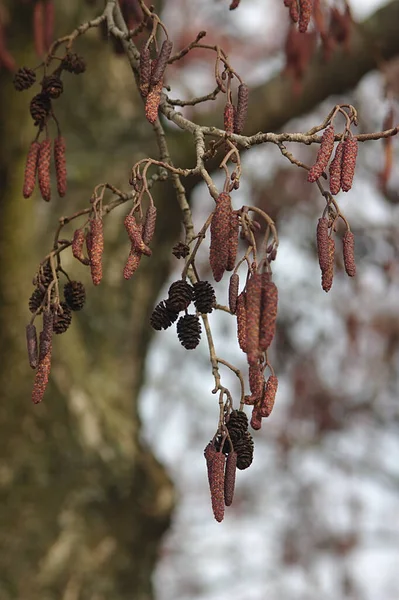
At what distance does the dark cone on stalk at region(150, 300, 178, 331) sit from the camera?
50.8 inches

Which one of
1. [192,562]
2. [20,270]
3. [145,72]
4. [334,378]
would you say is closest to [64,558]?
[20,270]

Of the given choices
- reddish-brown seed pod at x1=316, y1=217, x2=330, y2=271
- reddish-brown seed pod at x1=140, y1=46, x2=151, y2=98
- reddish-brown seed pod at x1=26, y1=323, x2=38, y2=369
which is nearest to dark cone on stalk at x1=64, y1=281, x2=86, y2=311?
reddish-brown seed pod at x1=26, y1=323, x2=38, y2=369

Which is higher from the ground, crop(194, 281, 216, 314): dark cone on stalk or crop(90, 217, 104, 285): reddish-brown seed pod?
crop(90, 217, 104, 285): reddish-brown seed pod

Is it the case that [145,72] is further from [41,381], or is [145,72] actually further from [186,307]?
[41,381]

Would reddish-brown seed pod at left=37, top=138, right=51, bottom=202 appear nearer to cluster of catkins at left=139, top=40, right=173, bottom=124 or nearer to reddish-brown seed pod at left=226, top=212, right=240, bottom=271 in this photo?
cluster of catkins at left=139, top=40, right=173, bottom=124

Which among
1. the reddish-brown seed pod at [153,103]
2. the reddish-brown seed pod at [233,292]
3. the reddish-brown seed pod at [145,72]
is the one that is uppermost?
the reddish-brown seed pod at [145,72]

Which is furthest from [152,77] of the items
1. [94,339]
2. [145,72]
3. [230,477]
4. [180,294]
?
[94,339]

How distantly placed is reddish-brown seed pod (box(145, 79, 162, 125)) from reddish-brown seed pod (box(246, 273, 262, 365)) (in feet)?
1.18

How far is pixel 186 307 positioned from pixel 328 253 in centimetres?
21

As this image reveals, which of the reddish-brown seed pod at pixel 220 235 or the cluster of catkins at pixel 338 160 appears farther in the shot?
the cluster of catkins at pixel 338 160

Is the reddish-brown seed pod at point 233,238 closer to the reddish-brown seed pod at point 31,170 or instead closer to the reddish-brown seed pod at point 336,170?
the reddish-brown seed pod at point 336,170

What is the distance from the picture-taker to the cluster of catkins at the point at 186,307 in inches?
49.3

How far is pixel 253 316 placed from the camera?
108 centimetres

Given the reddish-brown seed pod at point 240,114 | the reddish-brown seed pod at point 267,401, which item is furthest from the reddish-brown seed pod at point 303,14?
the reddish-brown seed pod at point 267,401
